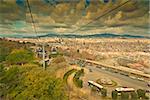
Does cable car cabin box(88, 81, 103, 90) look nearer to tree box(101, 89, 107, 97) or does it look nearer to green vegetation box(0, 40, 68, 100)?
tree box(101, 89, 107, 97)

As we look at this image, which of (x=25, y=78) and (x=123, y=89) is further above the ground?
(x=25, y=78)

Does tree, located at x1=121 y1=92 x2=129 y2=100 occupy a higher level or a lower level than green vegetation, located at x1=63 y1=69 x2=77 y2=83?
lower

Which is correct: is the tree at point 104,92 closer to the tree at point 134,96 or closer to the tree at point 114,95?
the tree at point 114,95

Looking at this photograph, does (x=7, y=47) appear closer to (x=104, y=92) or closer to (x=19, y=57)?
(x=19, y=57)

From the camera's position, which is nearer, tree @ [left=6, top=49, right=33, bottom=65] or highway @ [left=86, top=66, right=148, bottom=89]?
highway @ [left=86, top=66, right=148, bottom=89]

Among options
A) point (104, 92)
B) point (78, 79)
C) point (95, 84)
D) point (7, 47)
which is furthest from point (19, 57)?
point (104, 92)

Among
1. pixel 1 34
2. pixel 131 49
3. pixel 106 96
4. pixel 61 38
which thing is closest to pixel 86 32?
pixel 61 38

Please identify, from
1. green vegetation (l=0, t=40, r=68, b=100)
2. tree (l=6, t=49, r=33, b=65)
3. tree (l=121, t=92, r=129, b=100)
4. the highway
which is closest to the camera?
green vegetation (l=0, t=40, r=68, b=100)

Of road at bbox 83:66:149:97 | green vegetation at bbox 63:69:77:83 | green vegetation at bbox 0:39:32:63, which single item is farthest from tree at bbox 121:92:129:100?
green vegetation at bbox 0:39:32:63

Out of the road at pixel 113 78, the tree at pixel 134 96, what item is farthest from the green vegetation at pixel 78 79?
the tree at pixel 134 96
